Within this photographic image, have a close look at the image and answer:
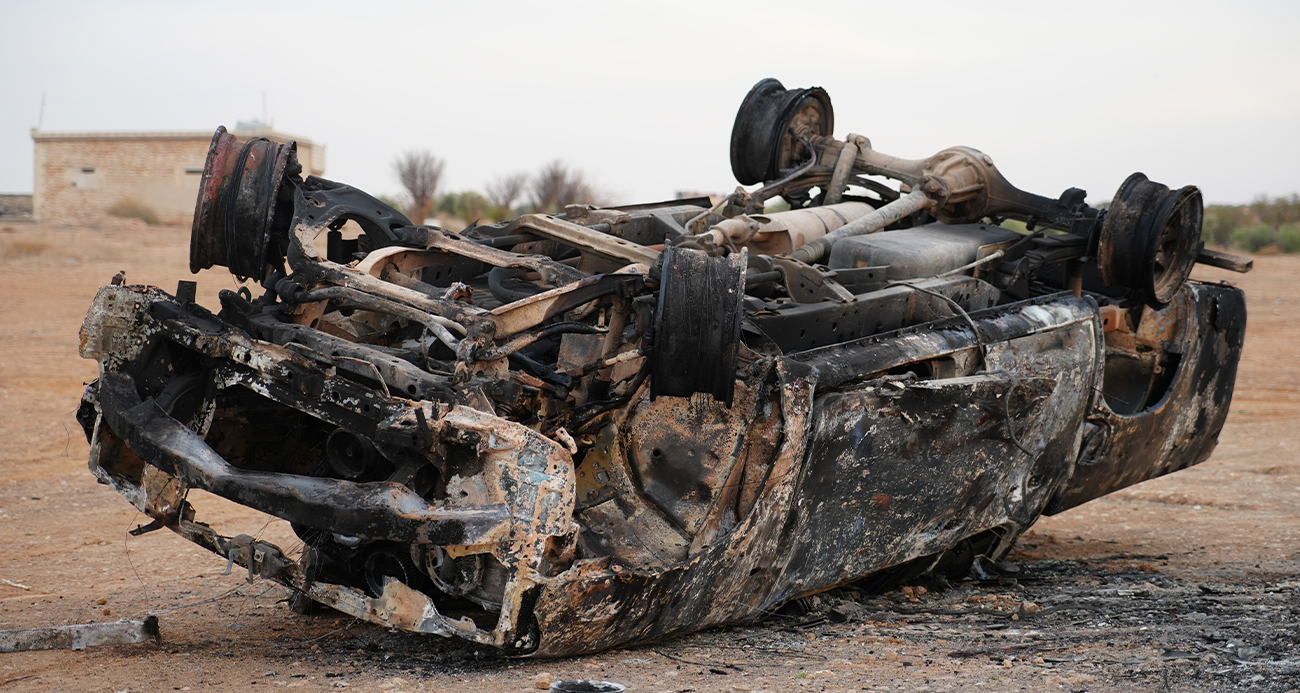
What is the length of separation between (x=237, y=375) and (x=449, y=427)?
3.07 feet

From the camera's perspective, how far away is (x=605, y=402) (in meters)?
4.52

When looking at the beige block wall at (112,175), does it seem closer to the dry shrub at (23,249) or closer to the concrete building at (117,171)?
the concrete building at (117,171)

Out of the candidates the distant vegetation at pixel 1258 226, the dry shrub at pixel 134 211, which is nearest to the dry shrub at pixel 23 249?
the dry shrub at pixel 134 211

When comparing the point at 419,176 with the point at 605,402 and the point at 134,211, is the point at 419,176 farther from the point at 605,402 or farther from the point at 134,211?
the point at 605,402

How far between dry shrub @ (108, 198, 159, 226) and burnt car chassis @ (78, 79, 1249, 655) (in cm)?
2534

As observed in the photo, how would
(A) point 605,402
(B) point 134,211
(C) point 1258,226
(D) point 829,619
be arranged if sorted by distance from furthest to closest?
1. (C) point 1258,226
2. (B) point 134,211
3. (D) point 829,619
4. (A) point 605,402

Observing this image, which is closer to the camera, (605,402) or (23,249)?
(605,402)

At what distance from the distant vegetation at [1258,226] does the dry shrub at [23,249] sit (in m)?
25.2

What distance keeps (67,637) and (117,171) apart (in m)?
28.4

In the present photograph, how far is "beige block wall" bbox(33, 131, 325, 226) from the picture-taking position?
29.6 metres

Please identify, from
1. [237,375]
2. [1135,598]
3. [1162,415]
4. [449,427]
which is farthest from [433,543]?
[1162,415]

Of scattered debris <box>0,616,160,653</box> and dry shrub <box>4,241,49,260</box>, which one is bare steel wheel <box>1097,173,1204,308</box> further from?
dry shrub <box>4,241,49,260</box>

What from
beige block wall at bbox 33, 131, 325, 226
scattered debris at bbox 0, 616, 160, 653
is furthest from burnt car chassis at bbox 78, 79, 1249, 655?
beige block wall at bbox 33, 131, 325, 226

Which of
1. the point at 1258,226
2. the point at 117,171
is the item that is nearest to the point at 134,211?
the point at 117,171
